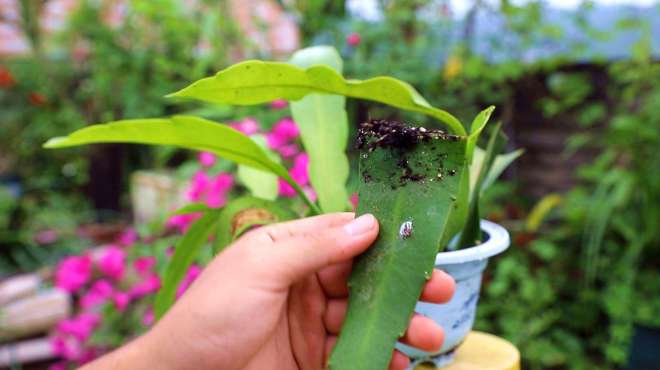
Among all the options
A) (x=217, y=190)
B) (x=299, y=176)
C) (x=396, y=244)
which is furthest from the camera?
(x=217, y=190)

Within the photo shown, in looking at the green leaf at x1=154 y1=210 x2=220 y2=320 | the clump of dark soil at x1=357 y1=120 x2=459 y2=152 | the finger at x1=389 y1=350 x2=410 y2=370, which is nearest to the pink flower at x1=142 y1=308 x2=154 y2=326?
the green leaf at x1=154 y1=210 x2=220 y2=320

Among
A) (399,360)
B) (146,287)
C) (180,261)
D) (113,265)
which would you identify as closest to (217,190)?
(146,287)

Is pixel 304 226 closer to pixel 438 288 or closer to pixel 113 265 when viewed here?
pixel 438 288

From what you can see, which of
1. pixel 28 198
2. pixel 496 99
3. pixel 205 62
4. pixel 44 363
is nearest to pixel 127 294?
pixel 44 363

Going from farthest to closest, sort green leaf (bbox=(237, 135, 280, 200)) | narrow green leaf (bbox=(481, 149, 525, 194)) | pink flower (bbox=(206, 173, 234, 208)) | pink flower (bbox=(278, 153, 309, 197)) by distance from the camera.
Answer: pink flower (bbox=(206, 173, 234, 208)) < pink flower (bbox=(278, 153, 309, 197)) < green leaf (bbox=(237, 135, 280, 200)) < narrow green leaf (bbox=(481, 149, 525, 194))

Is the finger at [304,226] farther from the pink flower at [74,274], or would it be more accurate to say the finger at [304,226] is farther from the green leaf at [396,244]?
the pink flower at [74,274]

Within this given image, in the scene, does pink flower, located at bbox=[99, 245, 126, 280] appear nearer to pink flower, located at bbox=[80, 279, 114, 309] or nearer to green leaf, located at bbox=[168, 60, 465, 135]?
pink flower, located at bbox=[80, 279, 114, 309]
